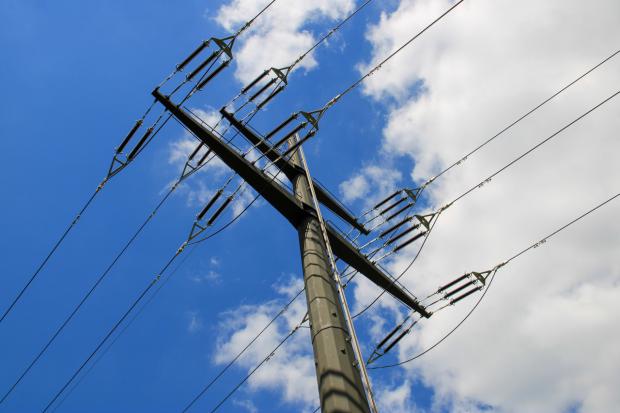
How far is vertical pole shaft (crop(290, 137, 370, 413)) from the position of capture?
6570mm

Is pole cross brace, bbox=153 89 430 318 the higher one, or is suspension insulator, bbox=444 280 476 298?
pole cross brace, bbox=153 89 430 318

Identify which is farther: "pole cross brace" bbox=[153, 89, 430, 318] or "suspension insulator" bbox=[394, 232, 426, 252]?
"suspension insulator" bbox=[394, 232, 426, 252]

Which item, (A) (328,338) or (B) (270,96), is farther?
(B) (270,96)

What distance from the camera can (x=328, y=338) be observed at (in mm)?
7566

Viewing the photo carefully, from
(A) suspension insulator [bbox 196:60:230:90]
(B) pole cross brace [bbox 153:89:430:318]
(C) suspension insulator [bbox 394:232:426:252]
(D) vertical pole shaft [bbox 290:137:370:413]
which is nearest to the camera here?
(D) vertical pole shaft [bbox 290:137:370:413]

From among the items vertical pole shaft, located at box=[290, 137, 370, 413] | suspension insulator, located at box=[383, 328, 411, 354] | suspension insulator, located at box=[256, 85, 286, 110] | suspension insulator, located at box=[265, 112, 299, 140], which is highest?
suspension insulator, located at box=[256, 85, 286, 110]

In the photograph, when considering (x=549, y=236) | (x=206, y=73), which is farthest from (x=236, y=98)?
(x=549, y=236)

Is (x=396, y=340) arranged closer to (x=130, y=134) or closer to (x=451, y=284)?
(x=451, y=284)

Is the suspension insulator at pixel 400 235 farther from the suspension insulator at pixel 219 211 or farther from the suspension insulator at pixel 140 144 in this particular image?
the suspension insulator at pixel 140 144

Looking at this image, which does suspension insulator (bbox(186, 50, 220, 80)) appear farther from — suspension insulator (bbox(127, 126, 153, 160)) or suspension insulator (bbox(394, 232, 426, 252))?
suspension insulator (bbox(394, 232, 426, 252))

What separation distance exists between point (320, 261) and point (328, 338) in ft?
6.84

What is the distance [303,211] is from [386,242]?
3.20m

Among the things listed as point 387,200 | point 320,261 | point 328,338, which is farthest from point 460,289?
point 328,338

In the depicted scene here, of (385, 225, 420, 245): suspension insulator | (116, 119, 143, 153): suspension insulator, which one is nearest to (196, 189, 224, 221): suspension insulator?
(116, 119, 143, 153): suspension insulator
